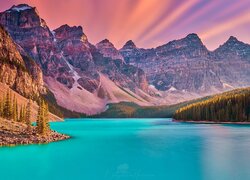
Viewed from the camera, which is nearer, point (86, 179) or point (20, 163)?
point (86, 179)

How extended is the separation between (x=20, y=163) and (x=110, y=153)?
17.4 meters

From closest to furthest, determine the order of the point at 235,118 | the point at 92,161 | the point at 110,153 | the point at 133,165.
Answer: the point at 133,165 < the point at 92,161 < the point at 110,153 < the point at 235,118

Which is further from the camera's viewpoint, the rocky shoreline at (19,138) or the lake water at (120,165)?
the rocky shoreline at (19,138)

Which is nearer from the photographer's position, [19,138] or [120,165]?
[120,165]

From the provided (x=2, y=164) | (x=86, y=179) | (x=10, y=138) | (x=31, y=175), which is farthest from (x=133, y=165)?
(x=10, y=138)

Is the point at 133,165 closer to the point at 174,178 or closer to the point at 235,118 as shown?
the point at 174,178

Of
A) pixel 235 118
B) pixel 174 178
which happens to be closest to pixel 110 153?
pixel 174 178

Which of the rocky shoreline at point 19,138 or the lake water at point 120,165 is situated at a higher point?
the rocky shoreline at point 19,138

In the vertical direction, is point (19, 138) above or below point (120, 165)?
above

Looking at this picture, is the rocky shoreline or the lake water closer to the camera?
the lake water

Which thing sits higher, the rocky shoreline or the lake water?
the rocky shoreline

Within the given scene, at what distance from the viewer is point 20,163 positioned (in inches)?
1922

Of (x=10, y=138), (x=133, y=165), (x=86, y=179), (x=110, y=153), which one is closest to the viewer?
(x=86, y=179)

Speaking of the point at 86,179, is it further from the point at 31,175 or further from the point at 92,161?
the point at 92,161
